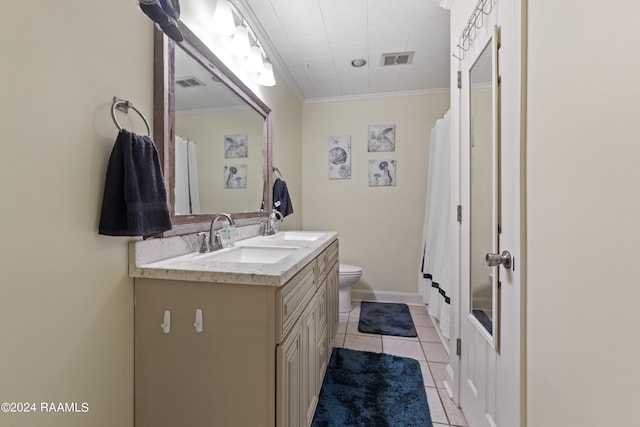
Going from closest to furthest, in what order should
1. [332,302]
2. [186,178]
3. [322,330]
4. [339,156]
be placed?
[186,178], [322,330], [332,302], [339,156]

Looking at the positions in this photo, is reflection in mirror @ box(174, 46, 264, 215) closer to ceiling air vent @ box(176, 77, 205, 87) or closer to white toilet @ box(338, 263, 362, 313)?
ceiling air vent @ box(176, 77, 205, 87)

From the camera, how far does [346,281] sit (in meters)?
2.75

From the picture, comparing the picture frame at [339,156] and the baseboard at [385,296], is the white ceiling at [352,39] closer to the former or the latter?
the picture frame at [339,156]

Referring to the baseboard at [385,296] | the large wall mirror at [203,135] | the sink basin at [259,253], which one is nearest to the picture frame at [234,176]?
the large wall mirror at [203,135]

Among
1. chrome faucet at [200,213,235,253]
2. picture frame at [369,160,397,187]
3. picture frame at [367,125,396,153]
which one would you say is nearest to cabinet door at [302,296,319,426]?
chrome faucet at [200,213,235,253]

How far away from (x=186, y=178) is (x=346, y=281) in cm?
188

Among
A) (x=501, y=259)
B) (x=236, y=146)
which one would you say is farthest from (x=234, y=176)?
(x=501, y=259)

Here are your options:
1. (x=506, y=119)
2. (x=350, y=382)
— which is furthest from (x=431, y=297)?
(x=506, y=119)

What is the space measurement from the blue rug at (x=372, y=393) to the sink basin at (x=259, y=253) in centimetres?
85

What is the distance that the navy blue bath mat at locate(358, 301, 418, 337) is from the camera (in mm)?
2432

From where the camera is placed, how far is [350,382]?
5.57ft

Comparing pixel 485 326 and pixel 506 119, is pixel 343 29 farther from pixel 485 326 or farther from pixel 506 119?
pixel 485 326

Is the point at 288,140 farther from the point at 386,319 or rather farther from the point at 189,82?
the point at 386,319

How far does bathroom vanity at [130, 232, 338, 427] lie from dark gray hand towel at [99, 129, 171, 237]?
15 centimetres
